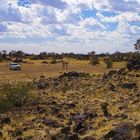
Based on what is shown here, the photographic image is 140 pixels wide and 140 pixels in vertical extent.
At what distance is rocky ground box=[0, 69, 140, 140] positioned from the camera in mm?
18562

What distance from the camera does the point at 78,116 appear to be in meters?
23.0

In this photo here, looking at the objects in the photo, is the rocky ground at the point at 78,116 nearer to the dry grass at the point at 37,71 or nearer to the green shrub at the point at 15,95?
the green shrub at the point at 15,95

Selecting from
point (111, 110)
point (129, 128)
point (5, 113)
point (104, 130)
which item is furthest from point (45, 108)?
point (129, 128)

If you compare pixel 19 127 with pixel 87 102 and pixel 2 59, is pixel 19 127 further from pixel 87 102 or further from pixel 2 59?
pixel 2 59

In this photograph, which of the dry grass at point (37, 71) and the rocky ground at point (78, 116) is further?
the dry grass at point (37, 71)

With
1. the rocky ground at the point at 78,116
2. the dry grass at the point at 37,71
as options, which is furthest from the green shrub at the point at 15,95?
the dry grass at the point at 37,71

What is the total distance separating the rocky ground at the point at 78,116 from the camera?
60.9 ft

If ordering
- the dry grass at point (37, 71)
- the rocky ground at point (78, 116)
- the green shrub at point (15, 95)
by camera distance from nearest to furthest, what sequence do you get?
the rocky ground at point (78, 116)
the green shrub at point (15, 95)
the dry grass at point (37, 71)

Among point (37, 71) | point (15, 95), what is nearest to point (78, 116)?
point (15, 95)

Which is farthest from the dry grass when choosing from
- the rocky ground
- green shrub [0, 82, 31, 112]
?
green shrub [0, 82, 31, 112]

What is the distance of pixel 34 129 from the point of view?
2181 cm

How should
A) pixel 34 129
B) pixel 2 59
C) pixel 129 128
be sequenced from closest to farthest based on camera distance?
pixel 129 128 < pixel 34 129 < pixel 2 59

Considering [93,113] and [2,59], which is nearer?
[93,113]

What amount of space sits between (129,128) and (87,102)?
11928 mm
